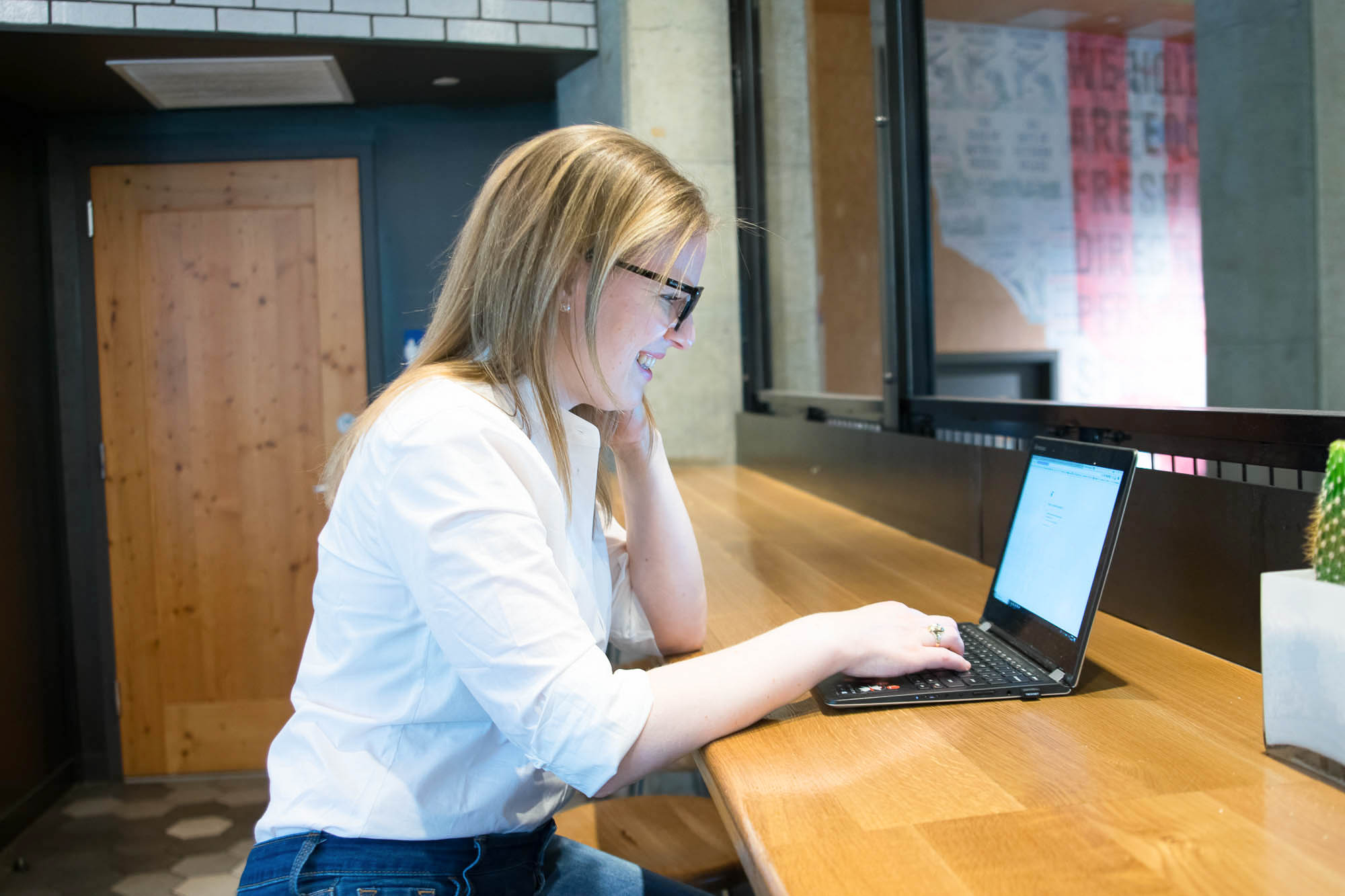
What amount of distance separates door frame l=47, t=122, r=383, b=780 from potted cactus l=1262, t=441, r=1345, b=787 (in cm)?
317

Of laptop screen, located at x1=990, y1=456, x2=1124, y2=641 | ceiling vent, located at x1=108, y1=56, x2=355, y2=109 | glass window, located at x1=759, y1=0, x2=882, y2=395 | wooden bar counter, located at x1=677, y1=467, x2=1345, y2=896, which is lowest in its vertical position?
wooden bar counter, located at x1=677, y1=467, x2=1345, y2=896

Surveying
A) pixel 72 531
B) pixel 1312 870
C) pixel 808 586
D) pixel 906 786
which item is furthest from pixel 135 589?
pixel 1312 870

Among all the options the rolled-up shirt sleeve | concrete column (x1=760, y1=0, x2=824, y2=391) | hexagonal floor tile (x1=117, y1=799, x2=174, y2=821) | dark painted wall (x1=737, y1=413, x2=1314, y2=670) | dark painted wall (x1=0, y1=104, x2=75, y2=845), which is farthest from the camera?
hexagonal floor tile (x1=117, y1=799, x2=174, y2=821)

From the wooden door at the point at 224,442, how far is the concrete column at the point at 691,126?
3.76ft

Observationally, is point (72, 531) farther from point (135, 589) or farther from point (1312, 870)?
point (1312, 870)

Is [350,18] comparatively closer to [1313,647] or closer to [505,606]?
[505,606]

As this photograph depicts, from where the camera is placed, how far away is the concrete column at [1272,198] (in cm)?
109

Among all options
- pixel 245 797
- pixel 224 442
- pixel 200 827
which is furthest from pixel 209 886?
pixel 224 442

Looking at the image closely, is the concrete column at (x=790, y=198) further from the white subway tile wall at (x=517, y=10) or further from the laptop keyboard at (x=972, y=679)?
the laptop keyboard at (x=972, y=679)

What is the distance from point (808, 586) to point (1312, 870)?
0.94m

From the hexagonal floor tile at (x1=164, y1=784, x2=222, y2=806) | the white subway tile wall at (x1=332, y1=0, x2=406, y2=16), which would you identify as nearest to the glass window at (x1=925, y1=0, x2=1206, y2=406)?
the white subway tile wall at (x1=332, y1=0, x2=406, y2=16)

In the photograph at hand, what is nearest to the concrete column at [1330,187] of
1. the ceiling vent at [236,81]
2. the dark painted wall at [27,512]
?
the ceiling vent at [236,81]

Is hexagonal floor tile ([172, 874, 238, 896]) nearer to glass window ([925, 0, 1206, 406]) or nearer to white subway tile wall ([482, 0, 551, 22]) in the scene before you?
glass window ([925, 0, 1206, 406])

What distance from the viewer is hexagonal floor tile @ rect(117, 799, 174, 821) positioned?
10.8 ft
